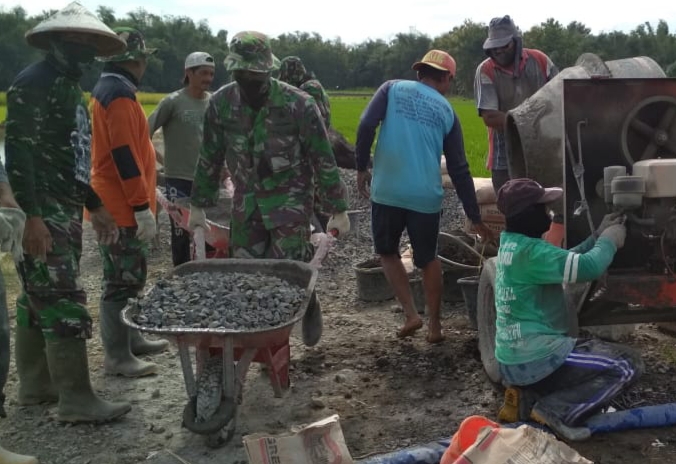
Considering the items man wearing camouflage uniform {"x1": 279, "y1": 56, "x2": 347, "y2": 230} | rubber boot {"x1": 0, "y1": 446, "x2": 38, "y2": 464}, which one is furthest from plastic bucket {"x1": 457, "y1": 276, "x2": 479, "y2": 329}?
rubber boot {"x1": 0, "y1": 446, "x2": 38, "y2": 464}

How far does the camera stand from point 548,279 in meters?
3.52

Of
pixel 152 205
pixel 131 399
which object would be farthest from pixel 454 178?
pixel 131 399

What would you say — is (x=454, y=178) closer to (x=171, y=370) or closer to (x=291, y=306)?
(x=291, y=306)

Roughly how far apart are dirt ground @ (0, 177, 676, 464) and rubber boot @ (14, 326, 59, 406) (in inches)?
2.9

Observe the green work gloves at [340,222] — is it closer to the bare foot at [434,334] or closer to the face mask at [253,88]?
the face mask at [253,88]

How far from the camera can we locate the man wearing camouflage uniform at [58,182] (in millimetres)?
3922

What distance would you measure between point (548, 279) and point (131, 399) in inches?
95.5

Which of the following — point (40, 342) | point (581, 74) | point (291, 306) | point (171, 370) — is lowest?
point (171, 370)

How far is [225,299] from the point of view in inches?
152

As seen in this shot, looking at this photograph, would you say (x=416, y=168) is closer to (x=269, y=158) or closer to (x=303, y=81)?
(x=269, y=158)

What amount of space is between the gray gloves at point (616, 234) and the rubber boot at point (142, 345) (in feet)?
10.1

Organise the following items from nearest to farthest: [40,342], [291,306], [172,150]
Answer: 1. [291,306]
2. [40,342]
3. [172,150]

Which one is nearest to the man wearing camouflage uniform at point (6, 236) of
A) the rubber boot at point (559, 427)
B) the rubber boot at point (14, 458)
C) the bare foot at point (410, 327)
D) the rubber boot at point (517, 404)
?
the rubber boot at point (14, 458)

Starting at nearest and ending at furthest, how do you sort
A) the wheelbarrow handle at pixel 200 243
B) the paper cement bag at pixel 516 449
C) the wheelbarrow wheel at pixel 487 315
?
the paper cement bag at pixel 516 449 < the wheelbarrow wheel at pixel 487 315 < the wheelbarrow handle at pixel 200 243
